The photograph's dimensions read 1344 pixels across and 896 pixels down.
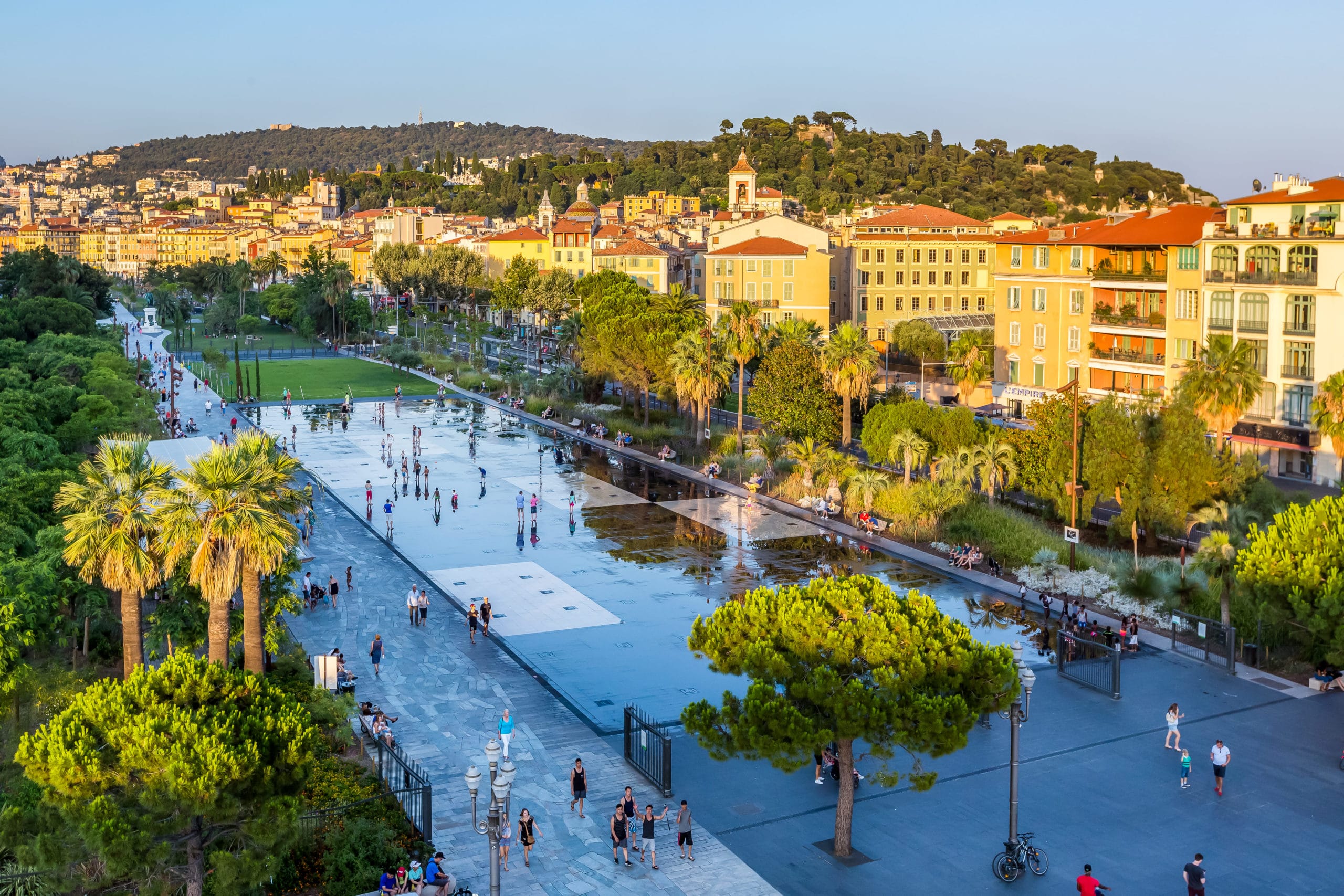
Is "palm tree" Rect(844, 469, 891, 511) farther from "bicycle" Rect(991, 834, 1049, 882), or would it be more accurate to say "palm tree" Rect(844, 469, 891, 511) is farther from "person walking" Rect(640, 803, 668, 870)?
"person walking" Rect(640, 803, 668, 870)

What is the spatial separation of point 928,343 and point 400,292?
79.7 metres

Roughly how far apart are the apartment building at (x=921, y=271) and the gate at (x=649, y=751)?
251 feet

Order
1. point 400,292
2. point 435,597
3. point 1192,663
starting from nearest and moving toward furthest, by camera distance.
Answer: point 1192,663 < point 435,597 < point 400,292

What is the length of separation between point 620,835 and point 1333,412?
32280mm

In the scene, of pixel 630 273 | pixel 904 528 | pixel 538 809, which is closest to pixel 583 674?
pixel 538 809

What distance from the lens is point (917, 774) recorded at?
19234mm

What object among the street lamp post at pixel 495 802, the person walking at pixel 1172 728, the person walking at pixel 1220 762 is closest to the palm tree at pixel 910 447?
the person walking at pixel 1172 728

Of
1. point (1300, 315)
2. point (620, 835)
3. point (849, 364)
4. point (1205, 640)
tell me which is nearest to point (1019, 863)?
point (620, 835)

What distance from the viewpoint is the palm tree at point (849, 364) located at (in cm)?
5541

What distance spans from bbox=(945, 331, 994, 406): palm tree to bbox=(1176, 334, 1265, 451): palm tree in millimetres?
22918

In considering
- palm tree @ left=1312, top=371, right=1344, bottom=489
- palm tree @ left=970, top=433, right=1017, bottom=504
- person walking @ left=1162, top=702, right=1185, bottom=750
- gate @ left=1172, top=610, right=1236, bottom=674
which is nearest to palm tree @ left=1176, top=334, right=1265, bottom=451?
palm tree @ left=1312, top=371, right=1344, bottom=489

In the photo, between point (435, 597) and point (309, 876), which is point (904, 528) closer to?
point (435, 597)

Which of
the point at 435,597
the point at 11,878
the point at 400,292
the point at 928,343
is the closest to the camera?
the point at 11,878

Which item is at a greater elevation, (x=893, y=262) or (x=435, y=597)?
(x=893, y=262)
